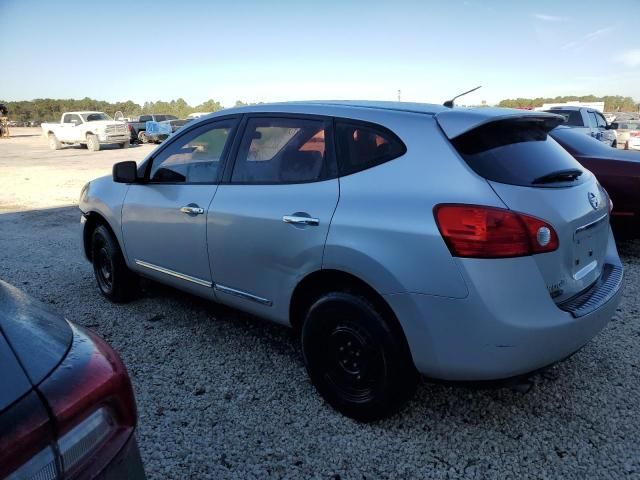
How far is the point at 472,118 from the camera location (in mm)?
2342

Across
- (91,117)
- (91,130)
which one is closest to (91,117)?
(91,117)

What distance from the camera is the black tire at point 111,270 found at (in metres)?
4.13

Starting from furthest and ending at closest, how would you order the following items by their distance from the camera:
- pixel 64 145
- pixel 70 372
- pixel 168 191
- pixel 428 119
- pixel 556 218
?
pixel 64 145 → pixel 168 191 → pixel 428 119 → pixel 556 218 → pixel 70 372

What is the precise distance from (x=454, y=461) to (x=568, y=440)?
620mm

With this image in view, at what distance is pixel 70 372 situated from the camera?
1.25 meters

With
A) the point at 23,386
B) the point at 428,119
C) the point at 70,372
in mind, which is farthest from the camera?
the point at 428,119

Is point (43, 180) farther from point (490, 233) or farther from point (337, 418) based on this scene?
point (490, 233)

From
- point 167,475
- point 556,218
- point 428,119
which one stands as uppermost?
point 428,119

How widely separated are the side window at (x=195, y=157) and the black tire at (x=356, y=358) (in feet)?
4.24

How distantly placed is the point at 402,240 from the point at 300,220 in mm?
628

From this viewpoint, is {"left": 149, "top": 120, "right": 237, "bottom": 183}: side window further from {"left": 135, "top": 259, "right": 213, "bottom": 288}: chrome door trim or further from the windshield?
the windshield

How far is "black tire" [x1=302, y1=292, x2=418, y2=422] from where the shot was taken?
91.5 inches

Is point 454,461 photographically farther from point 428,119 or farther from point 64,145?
point 64,145

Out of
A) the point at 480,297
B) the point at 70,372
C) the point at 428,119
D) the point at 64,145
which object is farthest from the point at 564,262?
the point at 64,145
